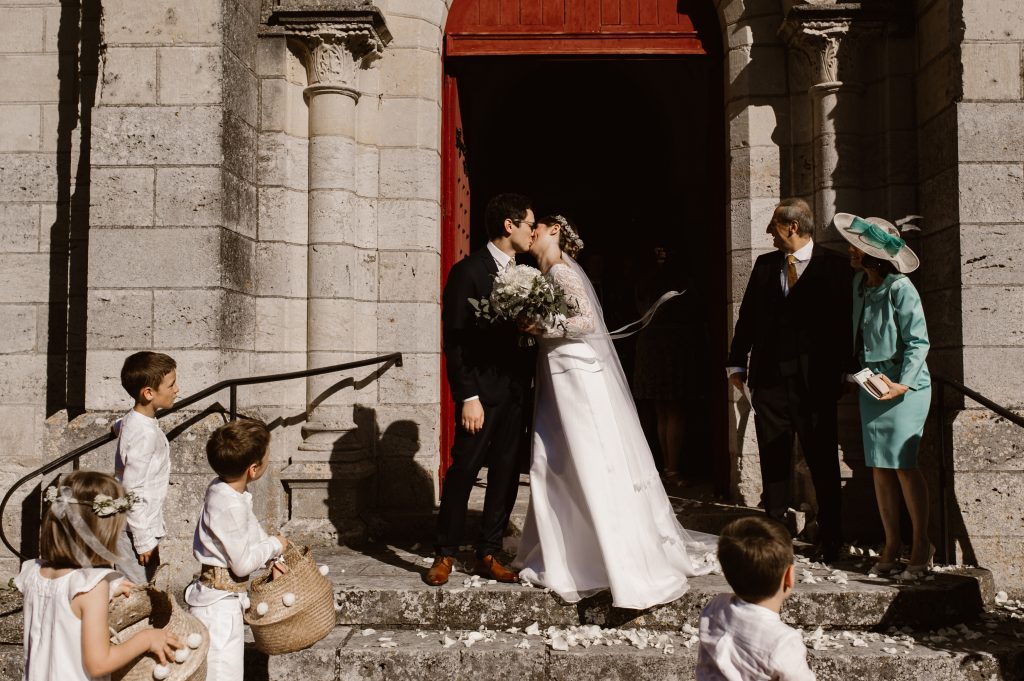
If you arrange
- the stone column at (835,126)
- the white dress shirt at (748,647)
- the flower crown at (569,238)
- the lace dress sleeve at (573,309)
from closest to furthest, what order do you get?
the white dress shirt at (748,647) → the lace dress sleeve at (573,309) → the flower crown at (569,238) → the stone column at (835,126)

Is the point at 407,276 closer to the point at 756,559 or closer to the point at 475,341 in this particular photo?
the point at 475,341

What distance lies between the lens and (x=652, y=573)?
4.20 metres

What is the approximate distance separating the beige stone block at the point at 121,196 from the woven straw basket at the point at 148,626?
9.70 feet

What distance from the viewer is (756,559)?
2.46 meters

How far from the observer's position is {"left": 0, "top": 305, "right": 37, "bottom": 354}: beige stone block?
20.3 ft

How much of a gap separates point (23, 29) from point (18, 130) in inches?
28.6

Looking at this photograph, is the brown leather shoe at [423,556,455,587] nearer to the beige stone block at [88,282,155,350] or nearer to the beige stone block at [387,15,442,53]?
the beige stone block at [88,282,155,350]

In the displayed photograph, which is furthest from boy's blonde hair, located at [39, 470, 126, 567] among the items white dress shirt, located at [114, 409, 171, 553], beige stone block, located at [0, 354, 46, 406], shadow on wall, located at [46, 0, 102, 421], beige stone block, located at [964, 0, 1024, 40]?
beige stone block, located at [964, 0, 1024, 40]

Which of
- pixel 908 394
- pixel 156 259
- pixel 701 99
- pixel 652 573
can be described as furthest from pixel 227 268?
pixel 701 99

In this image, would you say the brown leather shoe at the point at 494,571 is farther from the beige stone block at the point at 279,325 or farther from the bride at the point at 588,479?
the beige stone block at the point at 279,325

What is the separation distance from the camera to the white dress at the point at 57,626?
2598 millimetres

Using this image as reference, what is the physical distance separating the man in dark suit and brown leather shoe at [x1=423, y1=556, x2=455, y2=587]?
1.81 m

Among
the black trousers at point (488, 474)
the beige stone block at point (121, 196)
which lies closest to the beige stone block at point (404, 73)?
the beige stone block at point (121, 196)

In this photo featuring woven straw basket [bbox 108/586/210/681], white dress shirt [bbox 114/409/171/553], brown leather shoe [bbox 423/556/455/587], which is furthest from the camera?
brown leather shoe [bbox 423/556/455/587]
